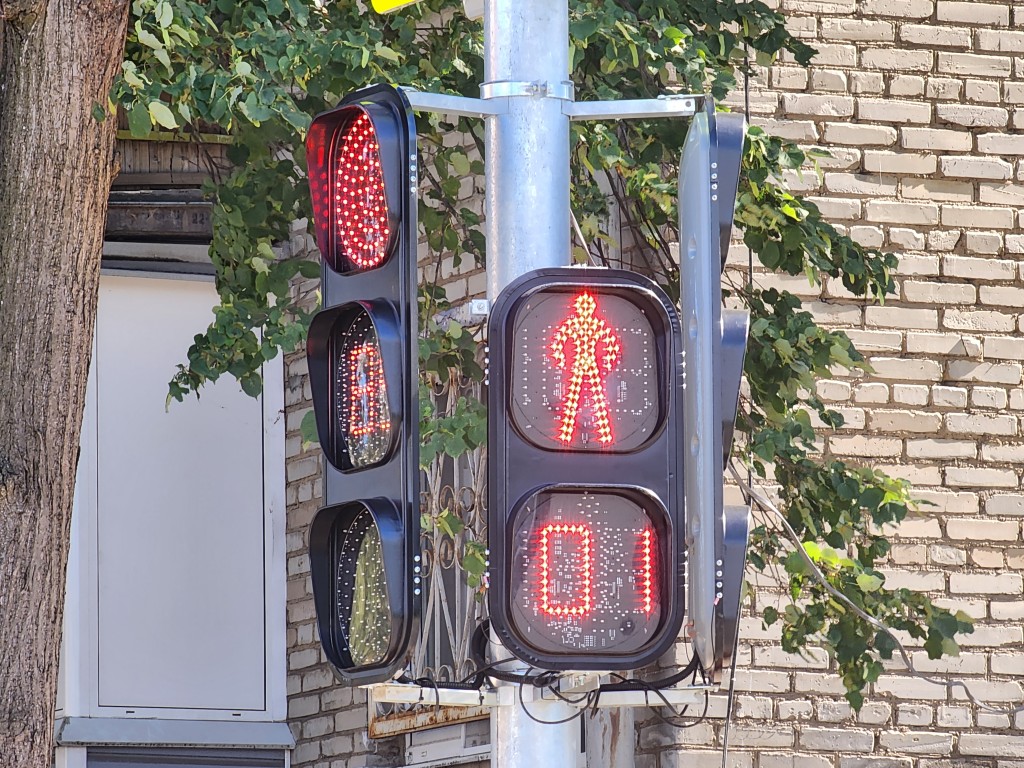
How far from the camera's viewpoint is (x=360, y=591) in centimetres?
326

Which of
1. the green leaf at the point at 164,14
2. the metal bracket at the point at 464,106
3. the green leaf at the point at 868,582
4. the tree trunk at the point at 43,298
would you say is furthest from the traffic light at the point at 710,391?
the green leaf at the point at 868,582

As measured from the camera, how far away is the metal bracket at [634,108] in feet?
11.8

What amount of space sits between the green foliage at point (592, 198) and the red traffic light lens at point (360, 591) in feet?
6.07

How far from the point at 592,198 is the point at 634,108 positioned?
8.12ft

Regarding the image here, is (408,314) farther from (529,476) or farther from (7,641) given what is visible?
(7,641)

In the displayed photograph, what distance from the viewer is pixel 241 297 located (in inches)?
244

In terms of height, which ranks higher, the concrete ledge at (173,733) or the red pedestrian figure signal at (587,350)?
the red pedestrian figure signal at (587,350)

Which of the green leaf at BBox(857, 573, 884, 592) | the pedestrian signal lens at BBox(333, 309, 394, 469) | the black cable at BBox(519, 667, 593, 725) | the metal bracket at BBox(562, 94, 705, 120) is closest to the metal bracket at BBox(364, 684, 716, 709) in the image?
the black cable at BBox(519, 667, 593, 725)

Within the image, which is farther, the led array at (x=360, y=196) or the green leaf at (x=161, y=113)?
the green leaf at (x=161, y=113)

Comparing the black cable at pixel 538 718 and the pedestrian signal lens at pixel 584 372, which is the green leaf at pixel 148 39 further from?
the black cable at pixel 538 718

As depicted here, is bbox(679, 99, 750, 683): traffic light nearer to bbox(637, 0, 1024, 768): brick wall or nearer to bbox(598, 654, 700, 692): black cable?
bbox(598, 654, 700, 692): black cable

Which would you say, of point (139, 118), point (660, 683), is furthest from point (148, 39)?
point (660, 683)

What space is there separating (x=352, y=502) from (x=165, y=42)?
8.26 ft

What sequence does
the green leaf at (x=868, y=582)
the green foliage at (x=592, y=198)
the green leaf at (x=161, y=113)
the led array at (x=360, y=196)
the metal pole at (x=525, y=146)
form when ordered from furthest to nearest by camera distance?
the green leaf at (x=868, y=582)
the green foliage at (x=592, y=198)
the green leaf at (x=161, y=113)
the metal pole at (x=525, y=146)
the led array at (x=360, y=196)
